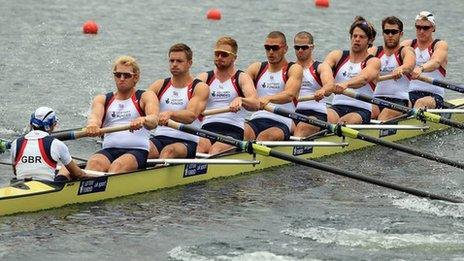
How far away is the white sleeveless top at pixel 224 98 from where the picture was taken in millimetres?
14531

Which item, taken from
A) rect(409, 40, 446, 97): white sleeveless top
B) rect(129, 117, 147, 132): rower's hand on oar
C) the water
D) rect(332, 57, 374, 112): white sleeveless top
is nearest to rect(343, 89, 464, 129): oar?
rect(332, 57, 374, 112): white sleeveless top

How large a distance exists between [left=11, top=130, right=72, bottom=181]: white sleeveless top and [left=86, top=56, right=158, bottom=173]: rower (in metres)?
0.84

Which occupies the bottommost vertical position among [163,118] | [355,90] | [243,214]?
[243,214]

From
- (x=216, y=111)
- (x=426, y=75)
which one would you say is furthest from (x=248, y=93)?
(x=426, y=75)

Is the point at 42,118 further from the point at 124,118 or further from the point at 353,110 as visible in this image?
the point at 353,110

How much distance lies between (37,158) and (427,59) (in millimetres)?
7715

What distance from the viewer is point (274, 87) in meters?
15.1

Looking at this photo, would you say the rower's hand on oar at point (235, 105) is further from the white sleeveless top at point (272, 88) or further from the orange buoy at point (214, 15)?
the orange buoy at point (214, 15)

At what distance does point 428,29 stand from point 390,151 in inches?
90.7

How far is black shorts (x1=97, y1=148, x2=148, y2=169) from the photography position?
43.4ft

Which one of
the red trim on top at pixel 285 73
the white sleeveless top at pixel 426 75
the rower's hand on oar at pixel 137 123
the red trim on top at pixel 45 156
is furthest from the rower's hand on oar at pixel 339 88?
the red trim on top at pixel 45 156

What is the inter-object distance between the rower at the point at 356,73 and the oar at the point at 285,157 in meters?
2.71

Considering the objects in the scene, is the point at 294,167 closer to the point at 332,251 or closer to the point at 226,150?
the point at 226,150

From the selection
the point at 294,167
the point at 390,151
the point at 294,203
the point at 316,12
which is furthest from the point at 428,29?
the point at 316,12
